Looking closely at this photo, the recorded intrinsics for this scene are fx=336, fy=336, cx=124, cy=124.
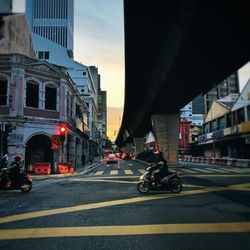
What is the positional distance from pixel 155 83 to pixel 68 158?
14.8 metres

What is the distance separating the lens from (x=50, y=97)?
29.0m

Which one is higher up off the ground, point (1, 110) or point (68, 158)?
point (1, 110)

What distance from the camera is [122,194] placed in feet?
41.2

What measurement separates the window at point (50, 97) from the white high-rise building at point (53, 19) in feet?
474

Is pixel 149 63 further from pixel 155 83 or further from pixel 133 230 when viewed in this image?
pixel 133 230

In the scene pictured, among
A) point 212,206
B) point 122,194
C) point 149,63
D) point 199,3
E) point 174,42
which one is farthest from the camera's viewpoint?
point 149,63

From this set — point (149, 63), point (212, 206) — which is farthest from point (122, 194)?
point (149, 63)

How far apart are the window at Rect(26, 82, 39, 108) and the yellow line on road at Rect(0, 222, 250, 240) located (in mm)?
21566

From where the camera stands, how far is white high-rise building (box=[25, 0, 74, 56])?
16950 centimetres

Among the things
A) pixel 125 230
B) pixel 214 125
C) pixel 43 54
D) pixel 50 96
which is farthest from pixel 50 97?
pixel 43 54

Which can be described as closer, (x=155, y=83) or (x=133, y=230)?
(x=133, y=230)

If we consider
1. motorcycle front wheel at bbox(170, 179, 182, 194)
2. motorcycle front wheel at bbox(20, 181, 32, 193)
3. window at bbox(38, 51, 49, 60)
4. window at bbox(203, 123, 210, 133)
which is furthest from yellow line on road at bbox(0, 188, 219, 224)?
window at bbox(38, 51, 49, 60)

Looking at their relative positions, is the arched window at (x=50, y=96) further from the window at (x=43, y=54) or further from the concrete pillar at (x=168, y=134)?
the window at (x=43, y=54)

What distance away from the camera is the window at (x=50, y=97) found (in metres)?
28.8
